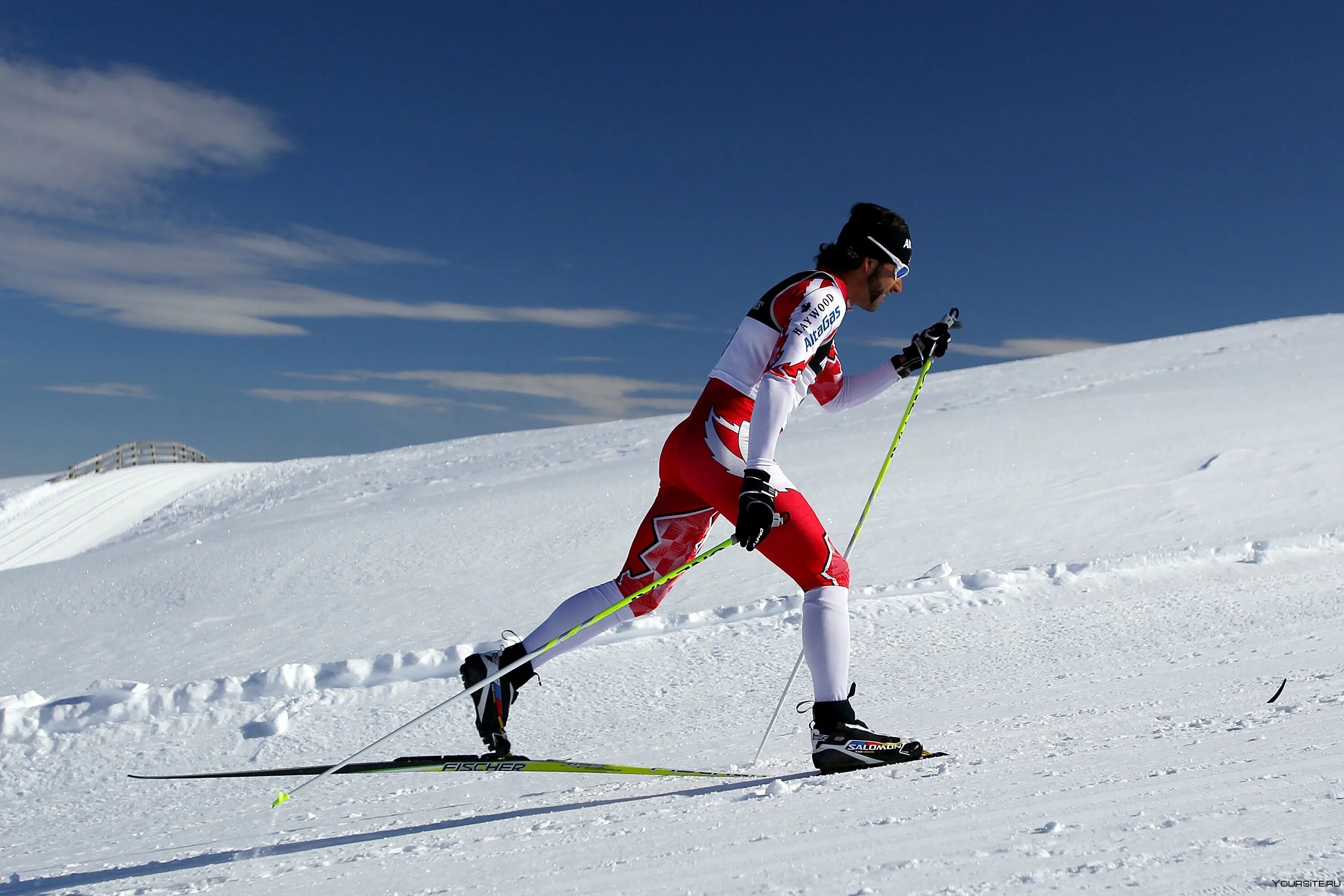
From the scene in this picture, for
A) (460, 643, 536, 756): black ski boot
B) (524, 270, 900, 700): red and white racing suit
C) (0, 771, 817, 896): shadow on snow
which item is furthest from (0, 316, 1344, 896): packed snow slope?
(524, 270, 900, 700): red and white racing suit

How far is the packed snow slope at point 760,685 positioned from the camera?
2031 mm

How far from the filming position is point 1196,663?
12.3ft

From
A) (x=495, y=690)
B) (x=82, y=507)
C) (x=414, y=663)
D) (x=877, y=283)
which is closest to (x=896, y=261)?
(x=877, y=283)

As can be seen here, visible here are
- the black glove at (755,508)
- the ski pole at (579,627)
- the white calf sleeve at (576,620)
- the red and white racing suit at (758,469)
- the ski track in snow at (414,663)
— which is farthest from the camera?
the ski track in snow at (414,663)

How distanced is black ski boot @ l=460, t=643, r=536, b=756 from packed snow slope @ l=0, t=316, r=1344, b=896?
254 mm

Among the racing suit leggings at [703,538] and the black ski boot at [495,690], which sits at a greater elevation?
the racing suit leggings at [703,538]

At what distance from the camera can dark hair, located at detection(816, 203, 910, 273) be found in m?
3.12

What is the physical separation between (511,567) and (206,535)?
541 centimetres

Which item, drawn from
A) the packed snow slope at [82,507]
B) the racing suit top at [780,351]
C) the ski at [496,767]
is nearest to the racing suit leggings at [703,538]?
the racing suit top at [780,351]

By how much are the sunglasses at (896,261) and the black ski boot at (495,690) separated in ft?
5.96

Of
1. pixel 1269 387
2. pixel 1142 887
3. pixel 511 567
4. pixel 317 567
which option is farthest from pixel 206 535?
pixel 1269 387

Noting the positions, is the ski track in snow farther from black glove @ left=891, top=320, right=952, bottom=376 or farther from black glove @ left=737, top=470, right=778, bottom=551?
black glove @ left=737, top=470, right=778, bottom=551

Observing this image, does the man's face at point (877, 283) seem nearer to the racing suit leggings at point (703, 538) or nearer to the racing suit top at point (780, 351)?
the racing suit top at point (780, 351)

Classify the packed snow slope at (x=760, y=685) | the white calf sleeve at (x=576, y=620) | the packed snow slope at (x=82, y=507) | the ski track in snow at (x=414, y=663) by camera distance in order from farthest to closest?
the packed snow slope at (x=82, y=507)
the ski track in snow at (x=414, y=663)
the white calf sleeve at (x=576, y=620)
the packed snow slope at (x=760, y=685)
